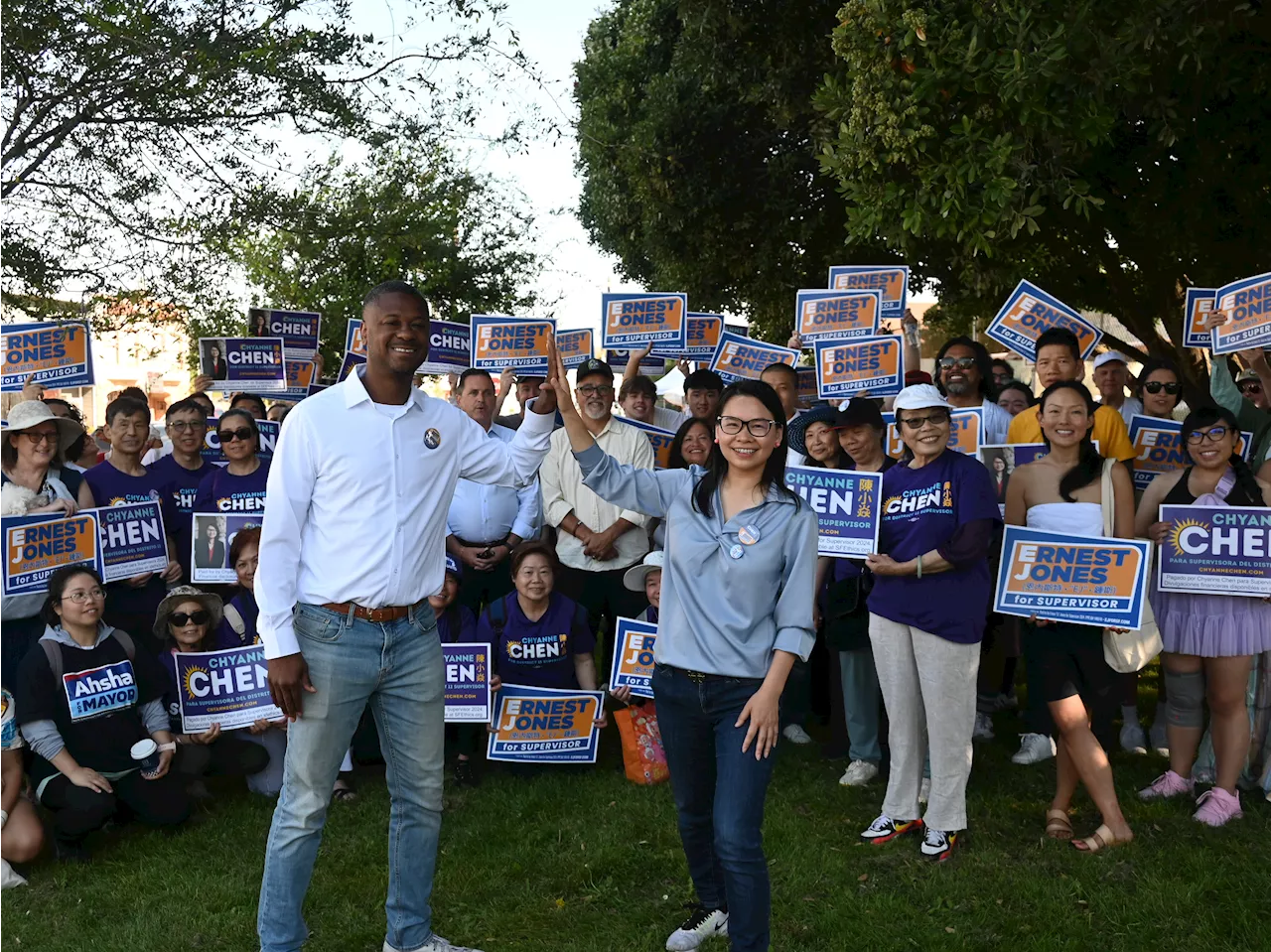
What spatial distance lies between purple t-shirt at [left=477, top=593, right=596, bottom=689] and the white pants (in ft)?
6.50

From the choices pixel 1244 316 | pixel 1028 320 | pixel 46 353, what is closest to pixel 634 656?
pixel 1028 320

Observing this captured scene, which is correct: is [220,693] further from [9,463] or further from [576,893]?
[576,893]

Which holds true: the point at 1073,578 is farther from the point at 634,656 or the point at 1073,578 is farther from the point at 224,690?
the point at 224,690

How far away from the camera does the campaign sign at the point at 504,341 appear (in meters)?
8.16

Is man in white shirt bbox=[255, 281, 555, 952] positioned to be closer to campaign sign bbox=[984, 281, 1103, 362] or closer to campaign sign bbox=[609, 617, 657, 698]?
campaign sign bbox=[609, 617, 657, 698]

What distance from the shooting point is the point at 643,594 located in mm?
7500

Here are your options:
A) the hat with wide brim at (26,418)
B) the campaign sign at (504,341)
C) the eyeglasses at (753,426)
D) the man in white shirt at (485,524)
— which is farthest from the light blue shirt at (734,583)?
the campaign sign at (504,341)

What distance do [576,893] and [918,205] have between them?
5.18 metres

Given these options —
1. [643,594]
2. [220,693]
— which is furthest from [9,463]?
[643,594]

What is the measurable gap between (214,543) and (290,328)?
10.2ft

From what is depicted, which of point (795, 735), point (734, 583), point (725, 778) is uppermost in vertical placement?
point (734, 583)

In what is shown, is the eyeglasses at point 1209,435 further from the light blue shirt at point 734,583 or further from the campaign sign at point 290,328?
the campaign sign at point 290,328

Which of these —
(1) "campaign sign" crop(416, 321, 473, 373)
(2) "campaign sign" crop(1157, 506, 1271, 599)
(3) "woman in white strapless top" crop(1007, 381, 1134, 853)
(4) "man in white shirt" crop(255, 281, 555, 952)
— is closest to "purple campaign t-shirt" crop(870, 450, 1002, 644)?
(3) "woman in white strapless top" crop(1007, 381, 1134, 853)

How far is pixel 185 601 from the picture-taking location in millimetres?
6578
